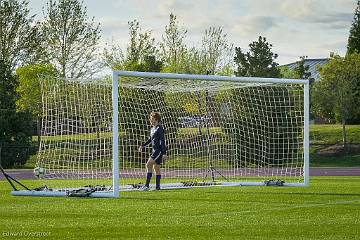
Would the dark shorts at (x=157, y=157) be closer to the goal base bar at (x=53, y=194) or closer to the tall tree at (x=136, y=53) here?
the goal base bar at (x=53, y=194)

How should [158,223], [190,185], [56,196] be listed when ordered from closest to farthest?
[158,223] < [56,196] < [190,185]

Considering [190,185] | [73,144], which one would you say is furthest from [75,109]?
[190,185]

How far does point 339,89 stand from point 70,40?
17.4 meters

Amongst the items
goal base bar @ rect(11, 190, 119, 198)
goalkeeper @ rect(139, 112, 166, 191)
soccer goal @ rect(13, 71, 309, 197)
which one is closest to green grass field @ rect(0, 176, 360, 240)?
goal base bar @ rect(11, 190, 119, 198)

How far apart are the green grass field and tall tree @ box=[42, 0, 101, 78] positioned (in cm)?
3684

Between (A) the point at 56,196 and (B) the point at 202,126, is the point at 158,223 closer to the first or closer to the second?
(A) the point at 56,196

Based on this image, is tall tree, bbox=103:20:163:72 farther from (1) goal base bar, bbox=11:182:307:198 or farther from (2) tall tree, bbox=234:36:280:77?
(1) goal base bar, bbox=11:182:307:198

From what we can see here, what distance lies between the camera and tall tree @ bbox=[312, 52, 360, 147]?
5738cm

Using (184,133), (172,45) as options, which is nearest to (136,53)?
(172,45)

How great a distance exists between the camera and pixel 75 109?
89.9ft

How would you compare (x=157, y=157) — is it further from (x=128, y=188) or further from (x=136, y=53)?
(x=136, y=53)

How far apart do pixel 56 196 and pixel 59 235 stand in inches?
328

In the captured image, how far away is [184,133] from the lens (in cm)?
3170

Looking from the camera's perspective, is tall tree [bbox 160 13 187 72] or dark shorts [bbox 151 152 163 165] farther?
tall tree [bbox 160 13 187 72]
